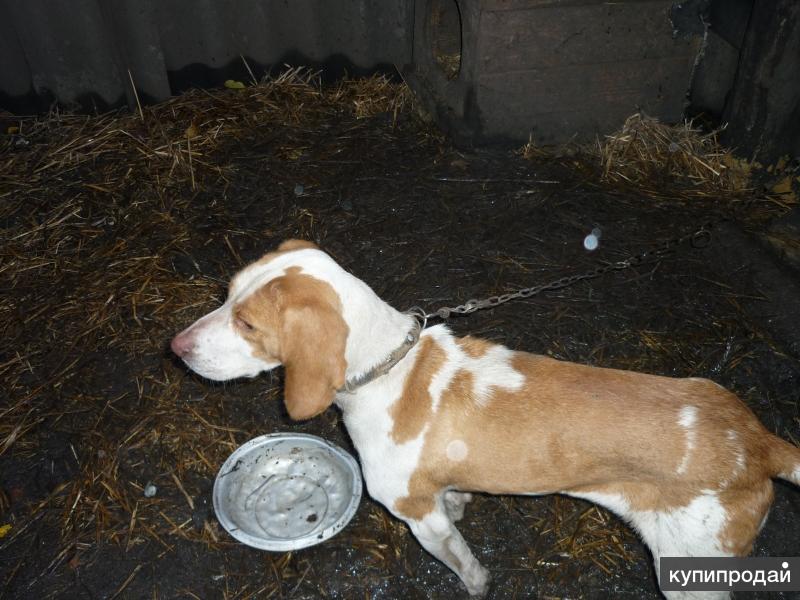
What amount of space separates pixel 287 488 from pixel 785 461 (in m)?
2.43

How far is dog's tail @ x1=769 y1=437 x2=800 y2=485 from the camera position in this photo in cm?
255

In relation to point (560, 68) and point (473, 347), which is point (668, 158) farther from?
point (473, 347)

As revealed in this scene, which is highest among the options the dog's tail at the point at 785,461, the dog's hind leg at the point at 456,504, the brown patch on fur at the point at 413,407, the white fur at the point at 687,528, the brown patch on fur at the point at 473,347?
the brown patch on fur at the point at 473,347

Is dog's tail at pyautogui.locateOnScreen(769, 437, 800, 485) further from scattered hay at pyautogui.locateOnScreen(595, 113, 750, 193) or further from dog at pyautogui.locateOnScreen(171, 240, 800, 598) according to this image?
scattered hay at pyautogui.locateOnScreen(595, 113, 750, 193)

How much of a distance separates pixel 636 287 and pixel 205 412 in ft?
10.0

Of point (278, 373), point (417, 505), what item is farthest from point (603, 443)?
point (278, 373)

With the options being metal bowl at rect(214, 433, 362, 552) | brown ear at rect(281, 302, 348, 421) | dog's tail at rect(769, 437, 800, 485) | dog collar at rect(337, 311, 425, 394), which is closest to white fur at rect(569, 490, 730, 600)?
dog's tail at rect(769, 437, 800, 485)

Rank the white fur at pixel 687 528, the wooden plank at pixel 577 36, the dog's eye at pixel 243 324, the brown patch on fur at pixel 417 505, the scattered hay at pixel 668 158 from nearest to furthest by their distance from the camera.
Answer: the white fur at pixel 687 528 → the dog's eye at pixel 243 324 → the brown patch on fur at pixel 417 505 → the wooden plank at pixel 577 36 → the scattered hay at pixel 668 158

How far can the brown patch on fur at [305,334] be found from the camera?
98.3 inches

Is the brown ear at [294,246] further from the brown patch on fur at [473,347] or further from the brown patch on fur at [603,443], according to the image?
the brown patch on fur at [603,443]

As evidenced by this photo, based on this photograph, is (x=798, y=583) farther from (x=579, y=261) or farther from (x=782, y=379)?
(x=579, y=261)

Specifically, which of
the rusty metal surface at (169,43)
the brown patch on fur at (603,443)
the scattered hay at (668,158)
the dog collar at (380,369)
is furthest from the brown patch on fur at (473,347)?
the rusty metal surface at (169,43)

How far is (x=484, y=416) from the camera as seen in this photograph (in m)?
2.68

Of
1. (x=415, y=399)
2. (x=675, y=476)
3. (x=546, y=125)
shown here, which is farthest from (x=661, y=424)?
(x=546, y=125)
